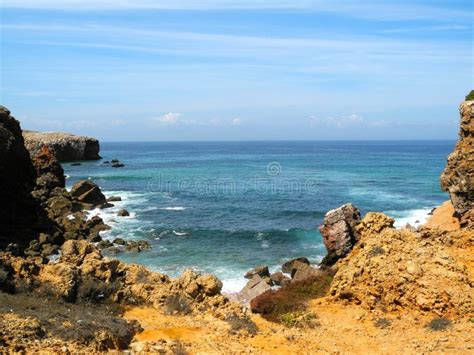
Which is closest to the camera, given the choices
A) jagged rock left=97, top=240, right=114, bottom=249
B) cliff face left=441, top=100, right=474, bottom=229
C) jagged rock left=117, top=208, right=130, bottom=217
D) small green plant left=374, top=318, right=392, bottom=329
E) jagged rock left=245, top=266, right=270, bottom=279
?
small green plant left=374, top=318, right=392, bottom=329

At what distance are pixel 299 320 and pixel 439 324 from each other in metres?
5.80

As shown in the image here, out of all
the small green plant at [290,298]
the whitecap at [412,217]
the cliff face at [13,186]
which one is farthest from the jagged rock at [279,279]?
the cliff face at [13,186]

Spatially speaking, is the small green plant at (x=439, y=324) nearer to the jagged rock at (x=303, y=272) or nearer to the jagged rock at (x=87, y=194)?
the jagged rock at (x=303, y=272)

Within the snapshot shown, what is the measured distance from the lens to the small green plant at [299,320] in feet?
67.5

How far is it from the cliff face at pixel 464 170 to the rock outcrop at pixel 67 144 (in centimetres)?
10235

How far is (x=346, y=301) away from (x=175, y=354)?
11.0 meters

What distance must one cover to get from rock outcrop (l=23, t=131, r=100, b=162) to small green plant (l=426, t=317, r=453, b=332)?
111 meters

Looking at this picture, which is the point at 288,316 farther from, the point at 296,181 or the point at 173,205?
the point at 296,181

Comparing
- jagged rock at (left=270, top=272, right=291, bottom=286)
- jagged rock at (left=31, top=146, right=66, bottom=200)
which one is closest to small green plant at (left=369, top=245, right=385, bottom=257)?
jagged rock at (left=270, top=272, right=291, bottom=286)

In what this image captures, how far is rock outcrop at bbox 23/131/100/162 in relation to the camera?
120662mm

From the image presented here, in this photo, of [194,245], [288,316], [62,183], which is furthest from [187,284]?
→ [62,183]

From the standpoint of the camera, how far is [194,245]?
4316 cm

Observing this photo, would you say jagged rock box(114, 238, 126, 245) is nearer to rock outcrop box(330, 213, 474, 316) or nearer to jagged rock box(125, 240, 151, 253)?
jagged rock box(125, 240, 151, 253)

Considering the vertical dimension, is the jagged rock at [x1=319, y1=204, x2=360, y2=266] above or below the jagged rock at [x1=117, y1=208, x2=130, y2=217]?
above
